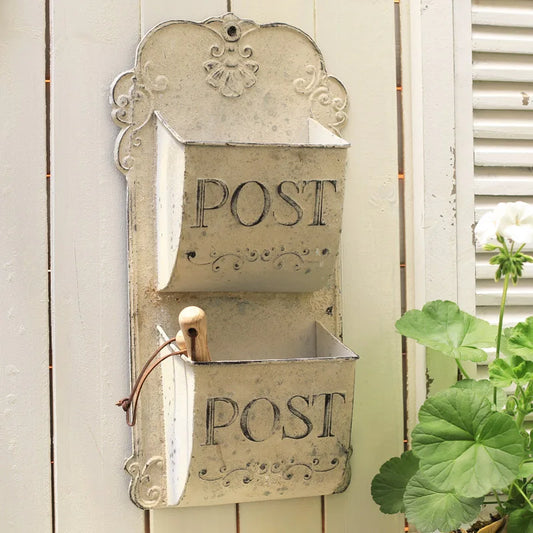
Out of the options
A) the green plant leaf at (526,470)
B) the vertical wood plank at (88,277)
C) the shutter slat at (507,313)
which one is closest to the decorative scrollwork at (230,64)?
the vertical wood plank at (88,277)

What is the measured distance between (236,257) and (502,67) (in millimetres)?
489

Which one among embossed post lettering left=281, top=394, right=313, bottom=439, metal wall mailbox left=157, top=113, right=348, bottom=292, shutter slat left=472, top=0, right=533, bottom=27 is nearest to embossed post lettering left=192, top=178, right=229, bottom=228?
metal wall mailbox left=157, top=113, right=348, bottom=292

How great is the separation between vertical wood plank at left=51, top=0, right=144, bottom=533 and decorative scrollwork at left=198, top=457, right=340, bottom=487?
0.47 ft

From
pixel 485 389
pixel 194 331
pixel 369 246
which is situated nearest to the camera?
pixel 194 331

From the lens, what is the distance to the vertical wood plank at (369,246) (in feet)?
3.75

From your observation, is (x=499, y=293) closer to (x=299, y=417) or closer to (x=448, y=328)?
(x=448, y=328)

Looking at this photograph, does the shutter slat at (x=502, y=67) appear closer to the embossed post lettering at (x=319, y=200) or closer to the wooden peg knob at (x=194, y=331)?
the embossed post lettering at (x=319, y=200)

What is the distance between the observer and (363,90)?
1157 millimetres

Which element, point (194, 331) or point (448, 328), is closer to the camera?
point (194, 331)

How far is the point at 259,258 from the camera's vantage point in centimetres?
101

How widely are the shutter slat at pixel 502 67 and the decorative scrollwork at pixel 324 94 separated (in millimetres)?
197

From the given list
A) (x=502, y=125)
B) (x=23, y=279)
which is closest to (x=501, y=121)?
(x=502, y=125)

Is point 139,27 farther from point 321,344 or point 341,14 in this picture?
point 321,344

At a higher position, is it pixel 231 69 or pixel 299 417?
pixel 231 69
